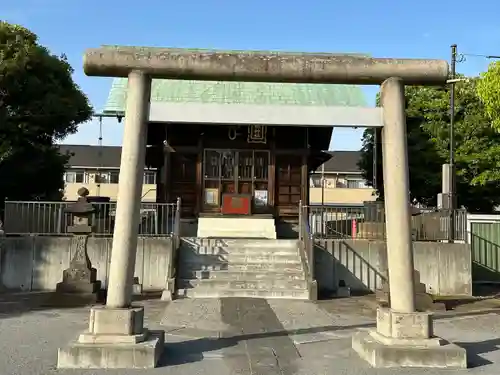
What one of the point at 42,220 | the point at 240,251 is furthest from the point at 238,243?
the point at 42,220

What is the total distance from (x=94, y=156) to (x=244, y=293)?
41.1 meters

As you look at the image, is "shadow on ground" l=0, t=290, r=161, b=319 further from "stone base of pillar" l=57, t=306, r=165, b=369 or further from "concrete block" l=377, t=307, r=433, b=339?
"concrete block" l=377, t=307, r=433, b=339

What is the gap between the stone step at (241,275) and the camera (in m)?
12.9

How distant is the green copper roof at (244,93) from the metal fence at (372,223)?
216 inches

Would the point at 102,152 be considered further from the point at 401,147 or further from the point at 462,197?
the point at 401,147

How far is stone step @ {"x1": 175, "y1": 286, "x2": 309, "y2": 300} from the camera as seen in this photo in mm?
12227

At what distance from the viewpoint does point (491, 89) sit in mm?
10727

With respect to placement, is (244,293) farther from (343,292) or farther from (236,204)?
(236,204)

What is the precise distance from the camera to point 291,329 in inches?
347

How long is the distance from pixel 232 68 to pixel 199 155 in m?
11.6

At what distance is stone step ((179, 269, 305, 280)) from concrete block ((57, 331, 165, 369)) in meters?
6.65

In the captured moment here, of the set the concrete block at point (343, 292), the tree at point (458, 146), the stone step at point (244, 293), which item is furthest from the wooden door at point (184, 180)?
the tree at point (458, 146)

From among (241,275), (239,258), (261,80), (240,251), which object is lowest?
(241,275)

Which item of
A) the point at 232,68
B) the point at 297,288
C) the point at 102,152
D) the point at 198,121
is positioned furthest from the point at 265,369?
the point at 102,152
